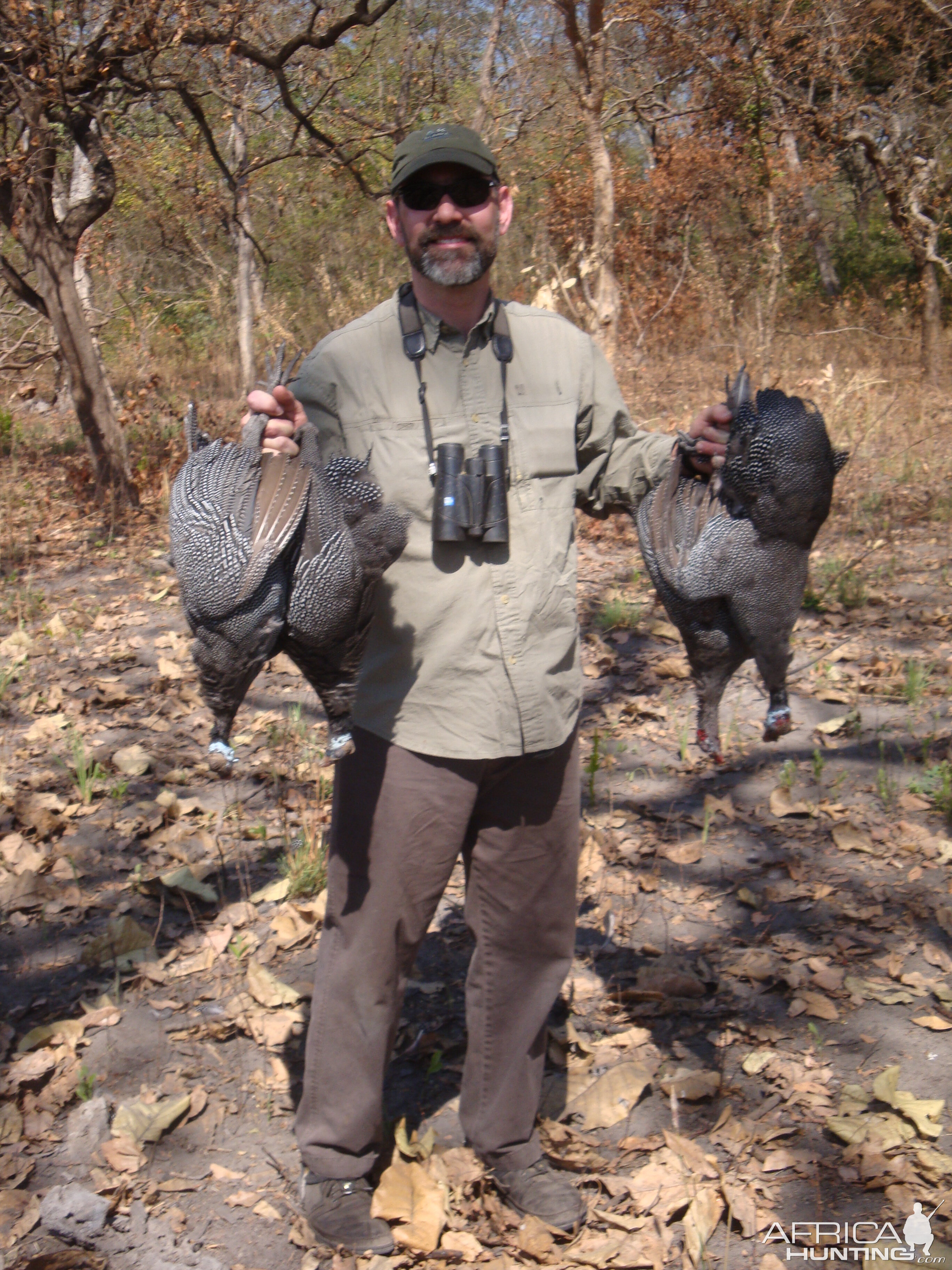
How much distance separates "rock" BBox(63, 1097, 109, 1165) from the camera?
8.71ft

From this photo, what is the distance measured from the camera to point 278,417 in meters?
2.02

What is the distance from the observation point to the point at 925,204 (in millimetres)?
11031

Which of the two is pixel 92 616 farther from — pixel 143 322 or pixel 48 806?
pixel 143 322

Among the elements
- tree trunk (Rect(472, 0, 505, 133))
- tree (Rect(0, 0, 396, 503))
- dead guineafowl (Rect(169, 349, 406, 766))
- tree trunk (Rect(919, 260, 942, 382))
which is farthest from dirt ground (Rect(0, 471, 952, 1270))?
tree trunk (Rect(472, 0, 505, 133))

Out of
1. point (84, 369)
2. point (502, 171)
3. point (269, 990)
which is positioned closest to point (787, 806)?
point (269, 990)

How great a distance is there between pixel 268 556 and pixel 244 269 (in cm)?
922

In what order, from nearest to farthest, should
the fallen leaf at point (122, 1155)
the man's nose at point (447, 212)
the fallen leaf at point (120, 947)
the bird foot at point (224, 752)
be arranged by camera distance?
1. the bird foot at point (224, 752)
2. the man's nose at point (447, 212)
3. the fallen leaf at point (122, 1155)
4. the fallen leaf at point (120, 947)

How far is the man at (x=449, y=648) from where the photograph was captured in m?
2.26

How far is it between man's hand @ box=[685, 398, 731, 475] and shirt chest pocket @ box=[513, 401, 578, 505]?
0.31 meters

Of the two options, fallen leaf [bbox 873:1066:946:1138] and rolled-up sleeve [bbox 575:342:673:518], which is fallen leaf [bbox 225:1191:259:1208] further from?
rolled-up sleeve [bbox 575:342:673:518]

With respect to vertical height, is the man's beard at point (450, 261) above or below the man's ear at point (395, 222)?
below

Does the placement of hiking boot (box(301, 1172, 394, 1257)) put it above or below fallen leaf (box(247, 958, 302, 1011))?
Result: below

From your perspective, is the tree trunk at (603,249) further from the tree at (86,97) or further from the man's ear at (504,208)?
the man's ear at (504,208)

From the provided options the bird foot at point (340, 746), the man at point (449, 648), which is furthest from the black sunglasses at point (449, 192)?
the bird foot at point (340, 746)
